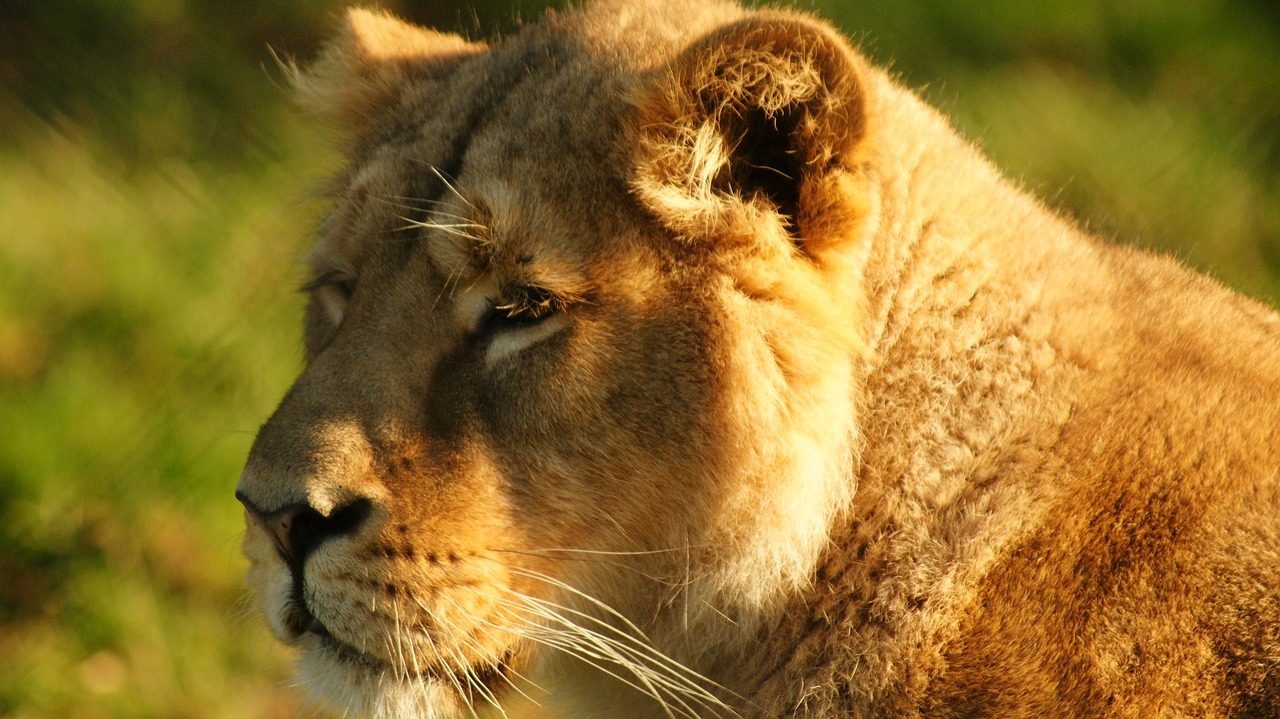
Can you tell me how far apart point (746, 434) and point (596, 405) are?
312 millimetres

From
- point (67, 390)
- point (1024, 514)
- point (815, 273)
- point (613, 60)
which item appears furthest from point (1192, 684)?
point (67, 390)

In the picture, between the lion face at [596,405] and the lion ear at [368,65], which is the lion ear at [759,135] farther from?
the lion ear at [368,65]

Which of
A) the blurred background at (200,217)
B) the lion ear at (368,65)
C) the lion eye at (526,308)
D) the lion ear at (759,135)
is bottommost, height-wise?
the blurred background at (200,217)

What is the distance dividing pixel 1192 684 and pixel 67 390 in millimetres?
3958

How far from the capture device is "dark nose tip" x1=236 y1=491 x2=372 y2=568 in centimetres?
265

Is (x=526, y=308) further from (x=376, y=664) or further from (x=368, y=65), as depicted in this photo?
(x=368, y=65)

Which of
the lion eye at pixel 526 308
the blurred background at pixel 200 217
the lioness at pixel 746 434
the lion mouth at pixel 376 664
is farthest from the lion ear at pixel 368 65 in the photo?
the lion mouth at pixel 376 664

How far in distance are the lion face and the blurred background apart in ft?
3.73

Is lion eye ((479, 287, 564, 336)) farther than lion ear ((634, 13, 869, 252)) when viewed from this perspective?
Yes

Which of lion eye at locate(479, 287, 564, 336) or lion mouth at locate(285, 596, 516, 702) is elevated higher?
lion eye at locate(479, 287, 564, 336)

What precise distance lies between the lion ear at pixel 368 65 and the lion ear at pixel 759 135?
3.69 feet

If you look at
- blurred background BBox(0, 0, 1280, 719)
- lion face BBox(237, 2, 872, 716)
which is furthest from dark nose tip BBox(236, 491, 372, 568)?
blurred background BBox(0, 0, 1280, 719)

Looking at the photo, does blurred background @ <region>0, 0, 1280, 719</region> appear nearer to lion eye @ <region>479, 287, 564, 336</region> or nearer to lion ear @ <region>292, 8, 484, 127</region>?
lion ear @ <region>292, 8, 484, 127</region>

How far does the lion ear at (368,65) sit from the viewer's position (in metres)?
3.65
